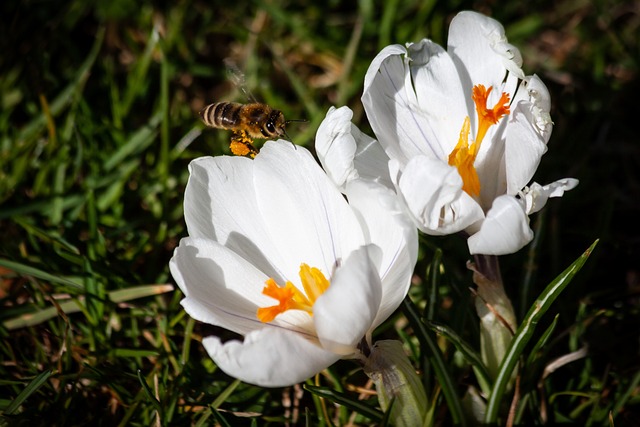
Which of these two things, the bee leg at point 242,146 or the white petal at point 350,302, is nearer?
the white petal at point 350,302

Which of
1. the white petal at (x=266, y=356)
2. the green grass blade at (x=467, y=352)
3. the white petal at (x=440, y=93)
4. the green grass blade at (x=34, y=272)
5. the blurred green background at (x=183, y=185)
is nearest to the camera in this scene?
the white petal at (x=266, y=356)

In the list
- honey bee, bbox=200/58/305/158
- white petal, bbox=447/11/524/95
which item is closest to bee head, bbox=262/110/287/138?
honey bee, bbox=200/58/305/158

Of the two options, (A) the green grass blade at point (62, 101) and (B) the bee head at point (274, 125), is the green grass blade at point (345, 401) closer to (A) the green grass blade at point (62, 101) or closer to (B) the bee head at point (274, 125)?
(B) the bee head at point (274, 125)

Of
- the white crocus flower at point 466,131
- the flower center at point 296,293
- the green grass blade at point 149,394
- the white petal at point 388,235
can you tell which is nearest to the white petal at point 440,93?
the white crocus flower at point 466,131

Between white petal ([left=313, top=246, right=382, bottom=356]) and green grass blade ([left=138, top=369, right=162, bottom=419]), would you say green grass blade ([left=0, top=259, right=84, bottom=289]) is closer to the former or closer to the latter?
green grass blade ([left=138, top=369, right=162, bottom=419])

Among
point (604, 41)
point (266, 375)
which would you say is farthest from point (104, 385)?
point (604, 41)

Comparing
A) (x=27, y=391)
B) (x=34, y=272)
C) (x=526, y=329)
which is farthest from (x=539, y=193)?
(x=34, y=272)

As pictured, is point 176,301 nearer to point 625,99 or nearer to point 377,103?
point 377,103
